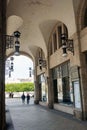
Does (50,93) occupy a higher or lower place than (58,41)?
lower

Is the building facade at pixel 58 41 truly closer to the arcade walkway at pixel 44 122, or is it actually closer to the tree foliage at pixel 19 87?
the arcade walkway at pixel 44 122

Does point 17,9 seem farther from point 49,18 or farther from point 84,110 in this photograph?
point 84,110

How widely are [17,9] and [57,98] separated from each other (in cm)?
865

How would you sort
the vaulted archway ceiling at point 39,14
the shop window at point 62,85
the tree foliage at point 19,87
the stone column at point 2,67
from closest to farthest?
the stone column at point 2,67
the vaulted archway ceiling at point 39,14
the shop window at point 62,85
the tree foliage at point 19,87

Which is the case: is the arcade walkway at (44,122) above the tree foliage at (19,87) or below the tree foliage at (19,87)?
below

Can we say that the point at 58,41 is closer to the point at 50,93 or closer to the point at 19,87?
the point at 50,93

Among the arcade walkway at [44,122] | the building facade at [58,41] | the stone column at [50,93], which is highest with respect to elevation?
the building facade at [58,41]

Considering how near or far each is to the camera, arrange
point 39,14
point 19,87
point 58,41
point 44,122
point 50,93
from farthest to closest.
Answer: point 19,87, point 50,93, point 58,41, point 39,14, point 44,122

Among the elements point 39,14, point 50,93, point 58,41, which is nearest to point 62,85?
point 50,93

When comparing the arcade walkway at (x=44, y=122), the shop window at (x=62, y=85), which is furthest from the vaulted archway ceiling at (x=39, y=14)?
the arcade walkway at (x=44, y=122)

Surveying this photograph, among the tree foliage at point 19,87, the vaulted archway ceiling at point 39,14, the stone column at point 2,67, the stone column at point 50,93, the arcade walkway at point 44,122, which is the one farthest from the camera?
the tree foliage at point 19,87

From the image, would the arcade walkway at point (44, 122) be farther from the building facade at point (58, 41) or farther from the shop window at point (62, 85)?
the shop window at point (62, 85)

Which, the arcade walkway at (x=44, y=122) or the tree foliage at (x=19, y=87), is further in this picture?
the tree foliage at (x=19, y=87)

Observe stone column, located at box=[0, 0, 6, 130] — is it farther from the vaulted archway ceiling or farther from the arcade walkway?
the vaulted archway ceiling
